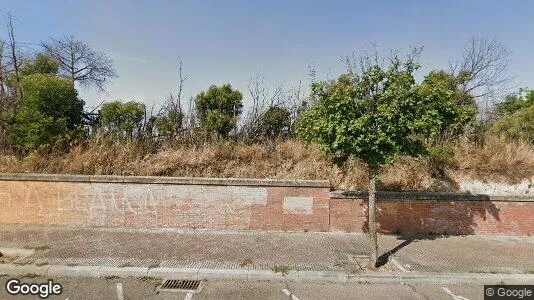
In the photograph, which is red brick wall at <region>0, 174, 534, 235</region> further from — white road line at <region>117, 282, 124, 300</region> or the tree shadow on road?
white road line at <region>117, 282, 124, 300</region>

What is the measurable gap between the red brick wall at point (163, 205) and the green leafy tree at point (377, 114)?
114 inches

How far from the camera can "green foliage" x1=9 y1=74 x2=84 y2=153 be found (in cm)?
1057

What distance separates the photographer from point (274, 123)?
14242 mm

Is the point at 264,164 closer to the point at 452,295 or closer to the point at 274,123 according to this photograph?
the point at 274,123

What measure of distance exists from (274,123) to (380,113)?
803cm

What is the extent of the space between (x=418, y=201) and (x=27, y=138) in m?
12.8

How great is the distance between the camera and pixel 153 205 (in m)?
9.52

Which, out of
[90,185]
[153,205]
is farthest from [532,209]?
[90,185]

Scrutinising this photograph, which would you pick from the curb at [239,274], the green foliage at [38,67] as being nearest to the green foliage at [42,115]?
the green foliage at [38,67]

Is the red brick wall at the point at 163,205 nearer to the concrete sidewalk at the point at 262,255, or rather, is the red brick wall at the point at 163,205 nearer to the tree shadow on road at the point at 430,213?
the concrete sidewalk at the point at 262,255

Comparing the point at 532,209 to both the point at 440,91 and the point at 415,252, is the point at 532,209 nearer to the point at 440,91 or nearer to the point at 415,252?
the point at 415,252
